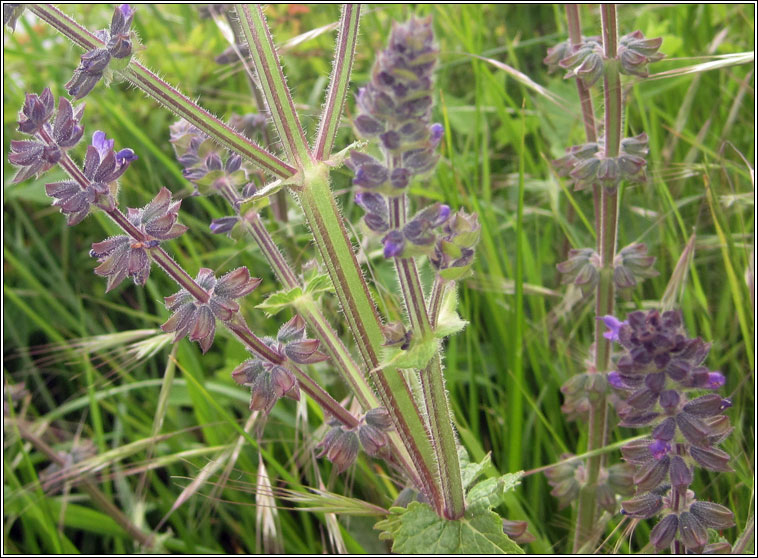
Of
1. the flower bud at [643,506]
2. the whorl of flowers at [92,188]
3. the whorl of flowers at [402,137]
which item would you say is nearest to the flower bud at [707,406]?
the flower bud at [643,506]

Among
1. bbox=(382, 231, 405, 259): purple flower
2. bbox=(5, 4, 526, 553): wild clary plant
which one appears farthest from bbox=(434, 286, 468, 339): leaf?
bbox=(382, 231, 405, 259): purple flower

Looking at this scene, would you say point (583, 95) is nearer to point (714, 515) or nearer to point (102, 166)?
point (714, 515)

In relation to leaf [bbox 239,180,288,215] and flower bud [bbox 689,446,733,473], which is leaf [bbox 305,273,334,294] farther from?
flower bud [bbox 689,446,733,473]

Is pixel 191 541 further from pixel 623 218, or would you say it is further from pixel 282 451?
pixel 623 218

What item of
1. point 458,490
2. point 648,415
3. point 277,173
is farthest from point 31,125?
point 648,415

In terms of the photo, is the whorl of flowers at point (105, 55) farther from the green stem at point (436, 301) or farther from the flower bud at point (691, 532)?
the flower bud at point (691, 532)

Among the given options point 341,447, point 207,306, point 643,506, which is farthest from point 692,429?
point 207,306
